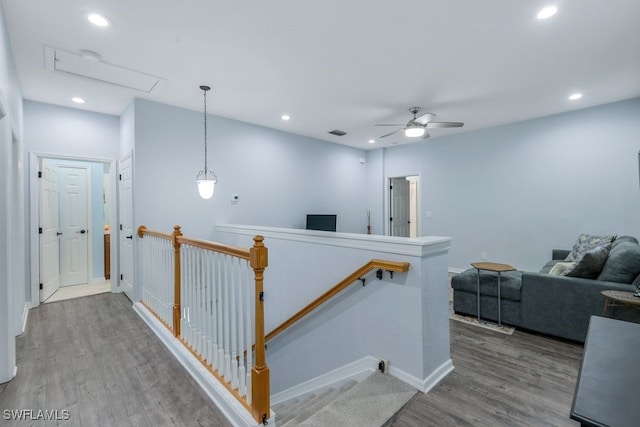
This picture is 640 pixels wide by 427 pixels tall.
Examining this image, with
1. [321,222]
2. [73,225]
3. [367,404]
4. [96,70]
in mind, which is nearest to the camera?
[367,404]

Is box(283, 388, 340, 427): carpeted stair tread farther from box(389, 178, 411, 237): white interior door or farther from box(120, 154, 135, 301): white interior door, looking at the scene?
box(389, 178, 411, 237): white interior door

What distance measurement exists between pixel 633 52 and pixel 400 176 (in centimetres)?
451

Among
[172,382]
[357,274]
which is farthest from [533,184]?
[172,382]

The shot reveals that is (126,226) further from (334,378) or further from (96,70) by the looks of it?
(334,378)

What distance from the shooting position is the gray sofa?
2926 mm

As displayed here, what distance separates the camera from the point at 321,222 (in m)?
6.20

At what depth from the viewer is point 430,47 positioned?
283 centimetres

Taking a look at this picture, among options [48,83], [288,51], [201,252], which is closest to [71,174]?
[48,83]

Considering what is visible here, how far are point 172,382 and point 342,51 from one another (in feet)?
10.6

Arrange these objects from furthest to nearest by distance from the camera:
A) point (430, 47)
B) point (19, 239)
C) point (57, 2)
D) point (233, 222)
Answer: point (233, 222), point (19, 239), point (430, 47), point (57, 2)

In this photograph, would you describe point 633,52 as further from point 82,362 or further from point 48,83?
point 48,83

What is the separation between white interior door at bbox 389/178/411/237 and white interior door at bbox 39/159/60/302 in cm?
663

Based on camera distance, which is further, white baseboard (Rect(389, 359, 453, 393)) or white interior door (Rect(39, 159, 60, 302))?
white interior door (Rect(39, 159, 60, 302))

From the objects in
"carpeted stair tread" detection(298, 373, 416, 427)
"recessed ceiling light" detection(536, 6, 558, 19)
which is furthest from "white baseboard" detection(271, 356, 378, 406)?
"recessed ceiling light" detection(536, 6, 558, 19)
